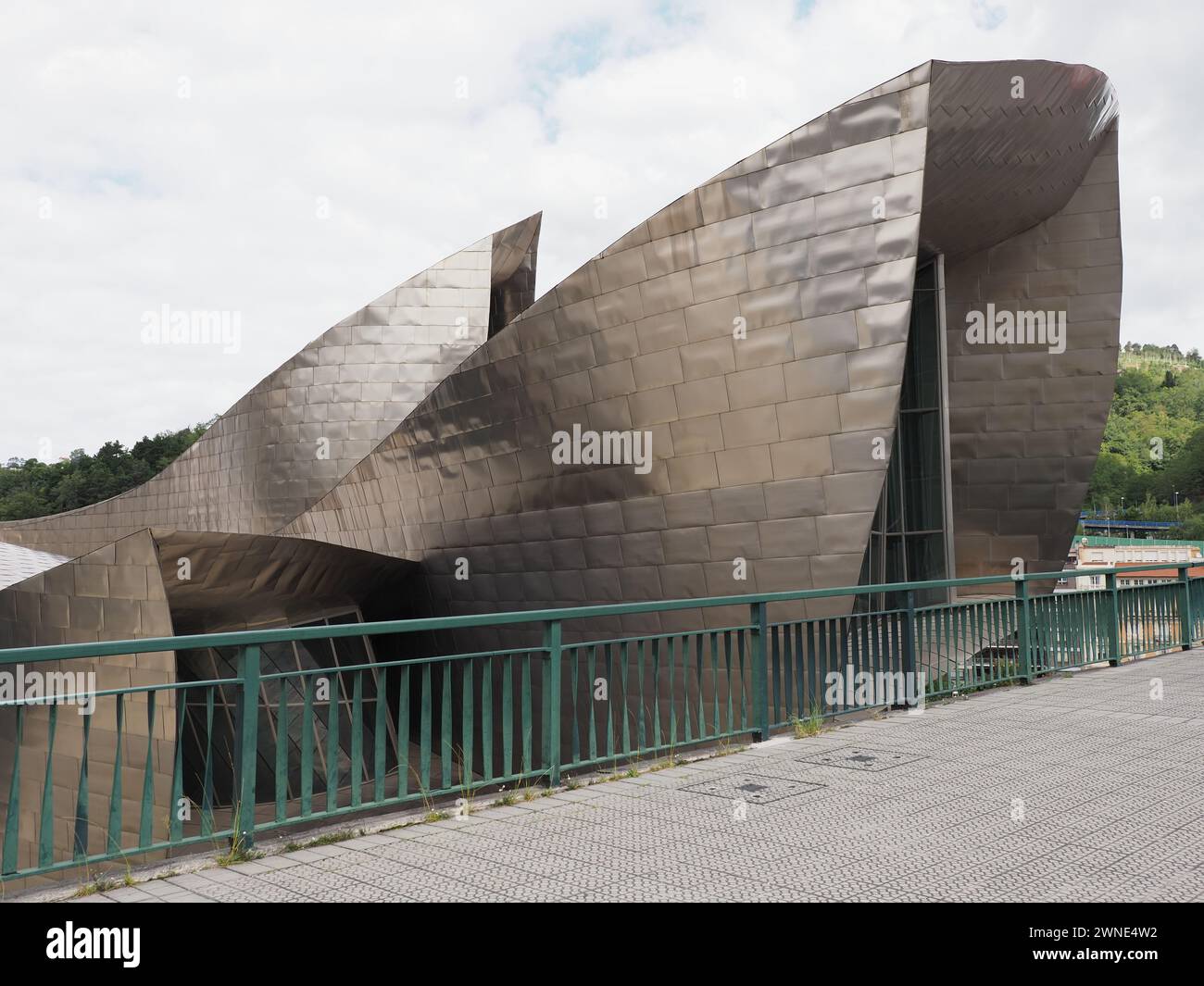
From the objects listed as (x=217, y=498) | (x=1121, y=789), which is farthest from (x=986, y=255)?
(x=217, y=498)

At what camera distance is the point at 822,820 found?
16.4 feet

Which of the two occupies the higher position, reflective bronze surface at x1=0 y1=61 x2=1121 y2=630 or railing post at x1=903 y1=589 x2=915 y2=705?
reflective bronze surface at x1=0 y1=61 x2=1121 y2=630

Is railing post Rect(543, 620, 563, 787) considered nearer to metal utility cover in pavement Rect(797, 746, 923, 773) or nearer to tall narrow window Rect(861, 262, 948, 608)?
metal utility cover in pavement Rect(797, 746, 923, 773)

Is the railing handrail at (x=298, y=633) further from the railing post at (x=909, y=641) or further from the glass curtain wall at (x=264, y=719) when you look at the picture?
the glass curtain wall at (x=264, y=719)

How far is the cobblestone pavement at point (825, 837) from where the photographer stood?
3.92 m

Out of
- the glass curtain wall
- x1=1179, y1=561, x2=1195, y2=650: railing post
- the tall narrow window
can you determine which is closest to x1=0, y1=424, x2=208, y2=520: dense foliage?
the glass curtain wall

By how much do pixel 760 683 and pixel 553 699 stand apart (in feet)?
6.84

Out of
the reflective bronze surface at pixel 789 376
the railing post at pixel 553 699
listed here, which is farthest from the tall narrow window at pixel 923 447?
the railing post at pixel 553 699

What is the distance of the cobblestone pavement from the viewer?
12.9 ft

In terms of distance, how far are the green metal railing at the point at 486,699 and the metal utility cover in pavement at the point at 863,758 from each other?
0.71m

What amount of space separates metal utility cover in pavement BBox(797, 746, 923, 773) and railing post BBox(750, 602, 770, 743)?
63 cm

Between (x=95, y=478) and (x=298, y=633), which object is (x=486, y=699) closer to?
(x=298, y=633)

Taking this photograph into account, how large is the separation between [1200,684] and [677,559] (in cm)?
621
